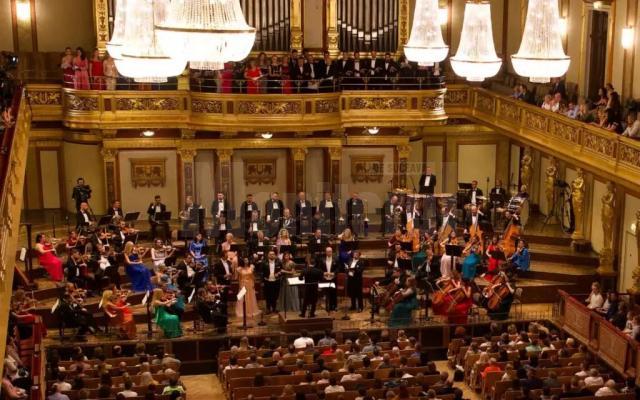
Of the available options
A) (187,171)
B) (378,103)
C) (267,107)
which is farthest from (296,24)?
(187,171)

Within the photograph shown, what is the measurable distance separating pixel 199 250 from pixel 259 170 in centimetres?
508

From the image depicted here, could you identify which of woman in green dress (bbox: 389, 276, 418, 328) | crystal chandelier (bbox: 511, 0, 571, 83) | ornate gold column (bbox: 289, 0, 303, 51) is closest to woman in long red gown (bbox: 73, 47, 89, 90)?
ornate gold column (bbox: 289, 0, 303, 51)

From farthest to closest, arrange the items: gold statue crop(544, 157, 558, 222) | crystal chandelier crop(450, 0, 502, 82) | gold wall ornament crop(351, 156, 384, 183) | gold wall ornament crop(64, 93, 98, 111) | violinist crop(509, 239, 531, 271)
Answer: gold wall ornament crop(351, 156, 384, 183), gold statue crop(544, 157, 558, 222), gold wall ornament crop(64, 93, 98, 111), violinist crop(509, 239, 531, 271), crystal chandelier crop(450, 0, 502, 82)

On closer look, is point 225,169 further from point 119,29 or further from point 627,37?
point 119,29

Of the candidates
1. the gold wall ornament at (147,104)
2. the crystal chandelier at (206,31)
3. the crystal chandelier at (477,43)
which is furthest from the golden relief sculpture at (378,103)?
the crystal chandelier at (206,31)

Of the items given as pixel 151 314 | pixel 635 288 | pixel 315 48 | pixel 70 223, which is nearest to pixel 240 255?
pixel 151 314

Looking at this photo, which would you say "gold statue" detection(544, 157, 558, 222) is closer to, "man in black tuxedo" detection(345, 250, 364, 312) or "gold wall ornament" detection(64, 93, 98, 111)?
"man in black tuxedo" detection(345, 250, 364, 312)

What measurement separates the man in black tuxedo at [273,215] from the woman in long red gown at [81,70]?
471 cm

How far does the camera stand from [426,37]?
12.5m

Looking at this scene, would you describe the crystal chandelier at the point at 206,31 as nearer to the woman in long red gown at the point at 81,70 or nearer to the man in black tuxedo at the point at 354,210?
the man in black tuxedo at the point at 354,210

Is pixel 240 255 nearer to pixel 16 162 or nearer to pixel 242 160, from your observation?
pixel 242 160

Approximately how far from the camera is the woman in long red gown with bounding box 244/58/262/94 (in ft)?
75.5

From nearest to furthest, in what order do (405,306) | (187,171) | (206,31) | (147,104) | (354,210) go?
(206,31) < (405,306) < (354,210) < (147,104) < (187,171)

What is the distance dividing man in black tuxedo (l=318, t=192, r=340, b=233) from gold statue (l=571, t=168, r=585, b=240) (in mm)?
5039
